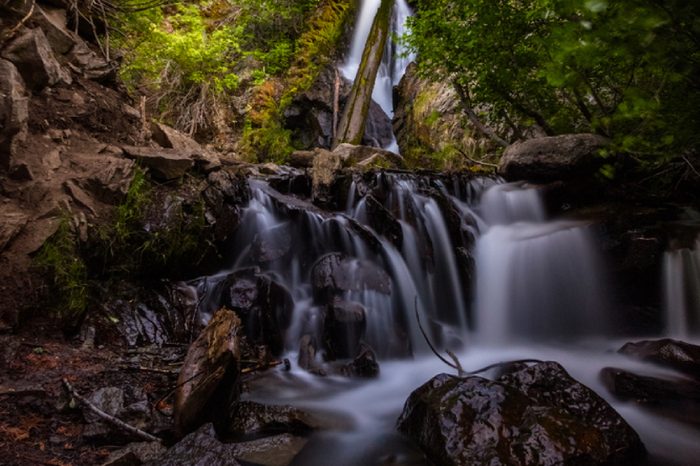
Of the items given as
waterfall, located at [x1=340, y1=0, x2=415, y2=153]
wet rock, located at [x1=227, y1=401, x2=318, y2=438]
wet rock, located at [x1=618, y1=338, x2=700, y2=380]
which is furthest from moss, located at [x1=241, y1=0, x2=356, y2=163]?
wet rock, located at [x1=618, y1=338, x2=700, y2=380]

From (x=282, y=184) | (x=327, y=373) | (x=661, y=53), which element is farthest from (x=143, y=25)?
(x=661, y=53)

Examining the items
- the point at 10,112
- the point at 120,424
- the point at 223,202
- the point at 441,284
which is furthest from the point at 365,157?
the point at 120,424

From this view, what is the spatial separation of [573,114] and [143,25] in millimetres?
7257

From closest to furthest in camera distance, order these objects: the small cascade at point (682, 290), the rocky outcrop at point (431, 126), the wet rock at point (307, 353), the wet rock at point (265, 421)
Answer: the wet rock at point (265, 421) → the wet rock at point (307, 353) → the small cascade at point (682, 290) → the rocky outcrop at point (431, 126)

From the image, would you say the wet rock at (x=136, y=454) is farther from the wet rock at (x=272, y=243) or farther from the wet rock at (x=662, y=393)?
the wet rock at (x=662, y=393)

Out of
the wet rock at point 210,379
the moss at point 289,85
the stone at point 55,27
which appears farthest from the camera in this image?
the moss at point 289,85

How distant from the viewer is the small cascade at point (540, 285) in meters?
5.02

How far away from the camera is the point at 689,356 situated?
3465 mm

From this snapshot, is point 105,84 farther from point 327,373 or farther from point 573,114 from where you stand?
point 573,114

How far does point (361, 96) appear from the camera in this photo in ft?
34.2

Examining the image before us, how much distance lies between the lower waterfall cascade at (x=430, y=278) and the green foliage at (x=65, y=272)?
1.26m

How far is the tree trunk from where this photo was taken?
33.2 feet

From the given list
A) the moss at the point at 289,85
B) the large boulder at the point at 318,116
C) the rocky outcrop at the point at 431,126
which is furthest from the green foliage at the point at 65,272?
the large boulder at the point at 318,116

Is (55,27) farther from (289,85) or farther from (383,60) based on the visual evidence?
(383,60)
